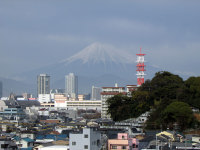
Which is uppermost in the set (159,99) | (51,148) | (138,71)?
(138,71)

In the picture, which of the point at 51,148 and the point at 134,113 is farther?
the point at 134,113

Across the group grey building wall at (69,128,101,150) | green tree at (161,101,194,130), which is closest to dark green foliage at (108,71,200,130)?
green tree at (161,101,194,130)

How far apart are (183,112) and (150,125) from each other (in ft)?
15.2

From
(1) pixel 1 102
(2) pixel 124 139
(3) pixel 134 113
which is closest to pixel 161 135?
(2) pixel 124 139

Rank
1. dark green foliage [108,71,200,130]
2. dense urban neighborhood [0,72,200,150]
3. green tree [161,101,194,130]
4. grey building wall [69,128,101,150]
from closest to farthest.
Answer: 1. grey building wall [69,128,101,150]
2. dense urban neighborhood [0,72,200,150]
3. green tree [161,101,194,130]
4. dark green foliage [108,71,200,130]

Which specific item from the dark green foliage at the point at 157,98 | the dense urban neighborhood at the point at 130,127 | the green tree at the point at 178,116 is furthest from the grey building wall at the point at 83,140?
the dark green foliage at the point at 157,98

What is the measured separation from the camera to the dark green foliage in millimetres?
49947

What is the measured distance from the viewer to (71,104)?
129125 mm

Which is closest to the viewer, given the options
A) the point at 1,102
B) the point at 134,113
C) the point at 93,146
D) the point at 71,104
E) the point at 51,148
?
the point at 93,146

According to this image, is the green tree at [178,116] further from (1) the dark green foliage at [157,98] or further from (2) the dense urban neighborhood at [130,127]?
(1) the dark green foliage at [157,98]

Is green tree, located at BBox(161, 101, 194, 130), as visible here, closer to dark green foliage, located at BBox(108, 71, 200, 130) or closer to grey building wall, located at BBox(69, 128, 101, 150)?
dark green foliage, located at BBox(108, 71, 200, 130)

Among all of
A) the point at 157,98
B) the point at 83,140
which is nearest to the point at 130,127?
the point at 157,98

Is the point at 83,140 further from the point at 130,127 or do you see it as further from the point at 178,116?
the point at 130,127

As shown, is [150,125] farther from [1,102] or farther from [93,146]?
[1,102]
